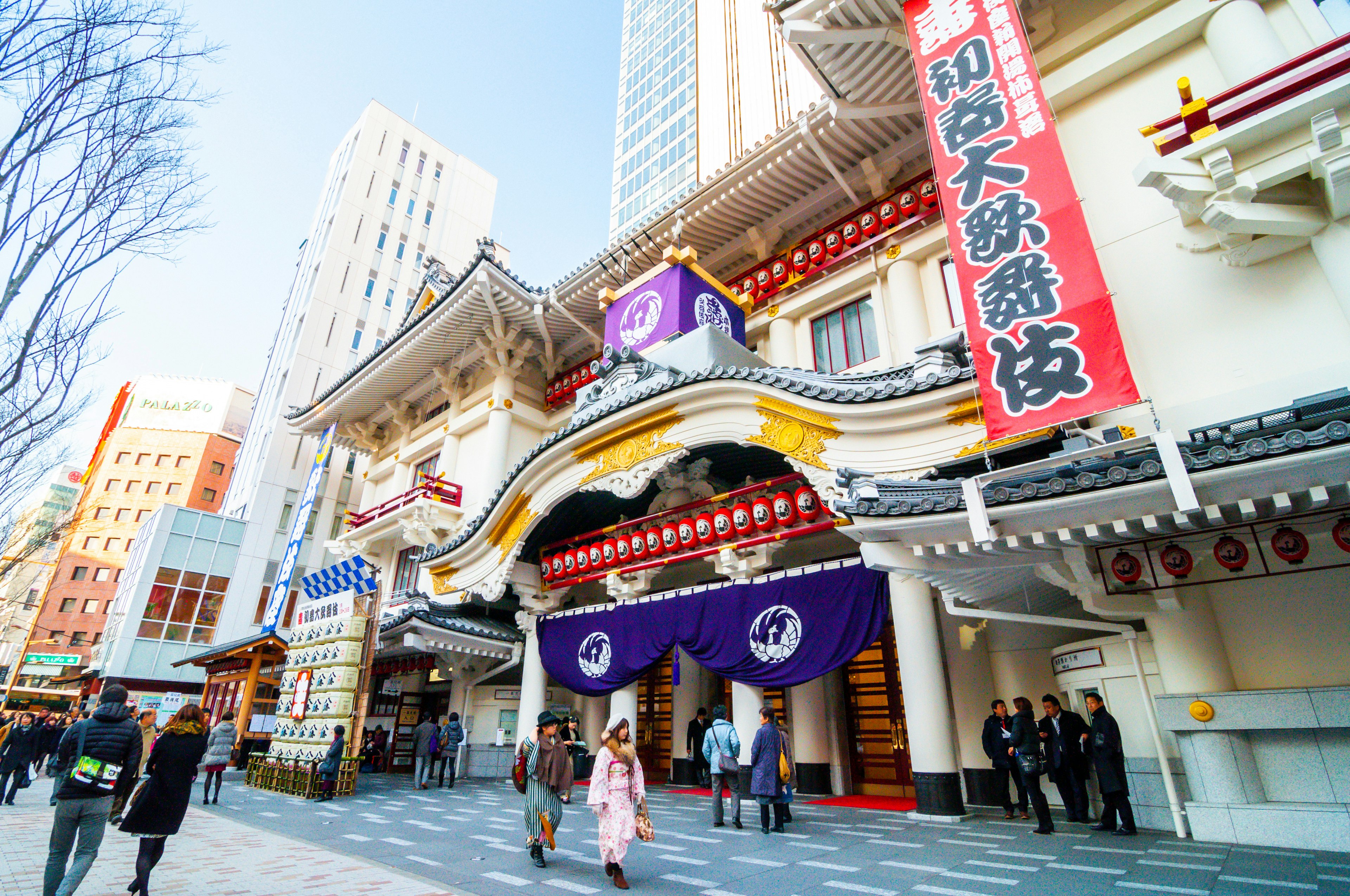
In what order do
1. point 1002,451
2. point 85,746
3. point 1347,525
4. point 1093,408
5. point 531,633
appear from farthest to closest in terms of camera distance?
point 531,633 → point 1002,451 → point 1093,408 → point 1347,525 → point 85,746

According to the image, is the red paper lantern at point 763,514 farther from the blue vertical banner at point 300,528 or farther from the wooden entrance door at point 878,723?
the blue vertical banner at point 300,528

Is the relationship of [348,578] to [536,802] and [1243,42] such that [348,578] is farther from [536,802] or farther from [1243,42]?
[1243,42]

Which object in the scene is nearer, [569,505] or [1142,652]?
[1142,652]

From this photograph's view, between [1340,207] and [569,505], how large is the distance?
12.3 meters

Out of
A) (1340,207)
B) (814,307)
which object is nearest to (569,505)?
(814,307)

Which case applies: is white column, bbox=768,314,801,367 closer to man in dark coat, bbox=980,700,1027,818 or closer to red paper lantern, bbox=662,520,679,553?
red paper lantern, bbox=662,520,679,553

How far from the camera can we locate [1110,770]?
6957mm

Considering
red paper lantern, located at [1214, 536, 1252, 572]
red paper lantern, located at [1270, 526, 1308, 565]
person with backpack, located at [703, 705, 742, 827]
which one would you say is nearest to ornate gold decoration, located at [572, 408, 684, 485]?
person with backpack, located at [703, 705, 742, 827]

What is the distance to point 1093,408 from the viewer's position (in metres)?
6.62

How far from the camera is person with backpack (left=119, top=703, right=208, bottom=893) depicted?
199 inches

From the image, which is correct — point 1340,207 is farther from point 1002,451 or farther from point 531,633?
point 531,633

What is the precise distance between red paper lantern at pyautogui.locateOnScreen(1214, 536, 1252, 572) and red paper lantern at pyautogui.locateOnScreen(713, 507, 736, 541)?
250 inches

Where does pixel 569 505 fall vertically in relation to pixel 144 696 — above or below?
above

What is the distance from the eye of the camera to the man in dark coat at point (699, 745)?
13.0 m
